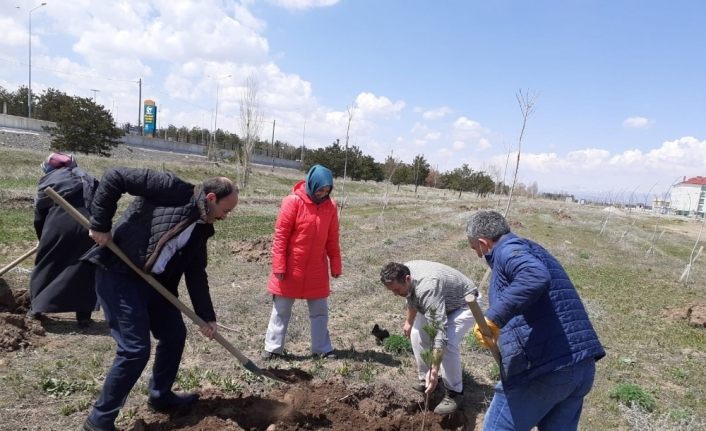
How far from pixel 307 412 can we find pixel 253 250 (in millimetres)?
7254

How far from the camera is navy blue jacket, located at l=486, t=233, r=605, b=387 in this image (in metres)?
2.62

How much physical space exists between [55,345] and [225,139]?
57416 millimetres

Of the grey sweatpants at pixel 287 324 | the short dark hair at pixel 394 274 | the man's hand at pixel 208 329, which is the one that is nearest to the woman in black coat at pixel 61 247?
the grey sweatpants at pixel 287 324

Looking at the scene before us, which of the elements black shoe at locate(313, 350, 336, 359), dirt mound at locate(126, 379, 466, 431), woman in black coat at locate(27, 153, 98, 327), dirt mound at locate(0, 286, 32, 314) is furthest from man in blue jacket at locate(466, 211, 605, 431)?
dirt mound at locate(0, 286, 32, 314)

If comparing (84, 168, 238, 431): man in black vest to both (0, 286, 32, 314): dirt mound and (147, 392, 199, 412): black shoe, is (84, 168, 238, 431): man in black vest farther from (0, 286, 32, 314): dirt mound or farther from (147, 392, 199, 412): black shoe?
(0, 286, 32, 314): dirt mound

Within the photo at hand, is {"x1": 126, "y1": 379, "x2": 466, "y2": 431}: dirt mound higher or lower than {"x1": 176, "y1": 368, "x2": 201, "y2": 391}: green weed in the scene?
higher

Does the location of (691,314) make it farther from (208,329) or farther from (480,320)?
(208,329)

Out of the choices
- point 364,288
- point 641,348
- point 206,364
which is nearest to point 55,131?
point 364,288

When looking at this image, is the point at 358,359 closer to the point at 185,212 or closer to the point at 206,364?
the point at 206,364

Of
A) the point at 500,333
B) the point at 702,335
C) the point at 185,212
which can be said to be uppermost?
the point at 185,212

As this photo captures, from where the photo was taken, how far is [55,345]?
16.4ft

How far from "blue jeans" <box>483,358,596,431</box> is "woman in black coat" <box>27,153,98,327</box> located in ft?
15.0

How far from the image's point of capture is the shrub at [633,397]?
5.05m

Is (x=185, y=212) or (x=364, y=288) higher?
(x=185, y=212)
